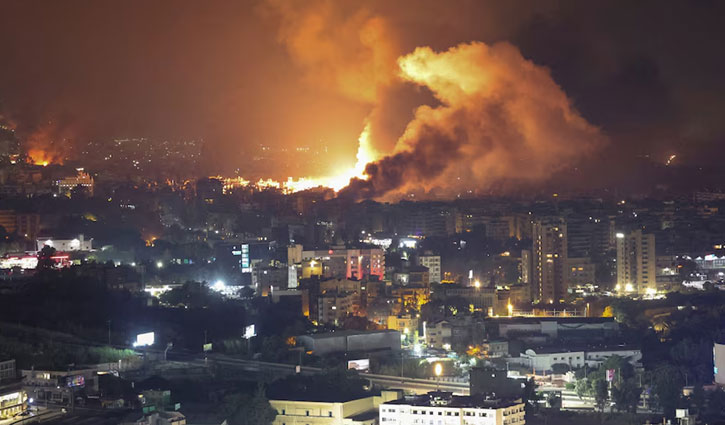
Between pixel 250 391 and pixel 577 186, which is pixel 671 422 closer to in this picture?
pixel 250 391

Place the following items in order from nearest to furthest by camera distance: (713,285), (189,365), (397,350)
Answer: (189,365) < (397,350) < (713,285)

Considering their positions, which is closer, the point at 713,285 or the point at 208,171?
the point at 713,285

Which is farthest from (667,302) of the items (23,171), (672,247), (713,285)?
(23,171)

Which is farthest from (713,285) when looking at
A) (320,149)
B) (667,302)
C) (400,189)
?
(320,149)

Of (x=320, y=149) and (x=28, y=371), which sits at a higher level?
(x=320, y=149)

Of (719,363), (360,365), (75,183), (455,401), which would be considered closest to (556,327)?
(719,363)

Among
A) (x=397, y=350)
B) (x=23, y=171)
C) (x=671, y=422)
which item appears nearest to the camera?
(x=671, y=422)

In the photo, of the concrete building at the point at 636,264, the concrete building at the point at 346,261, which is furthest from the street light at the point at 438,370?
the concrete building at the point at 636,264

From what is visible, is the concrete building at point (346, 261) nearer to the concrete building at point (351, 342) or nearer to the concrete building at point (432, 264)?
the concrete building at point (432, 264)
